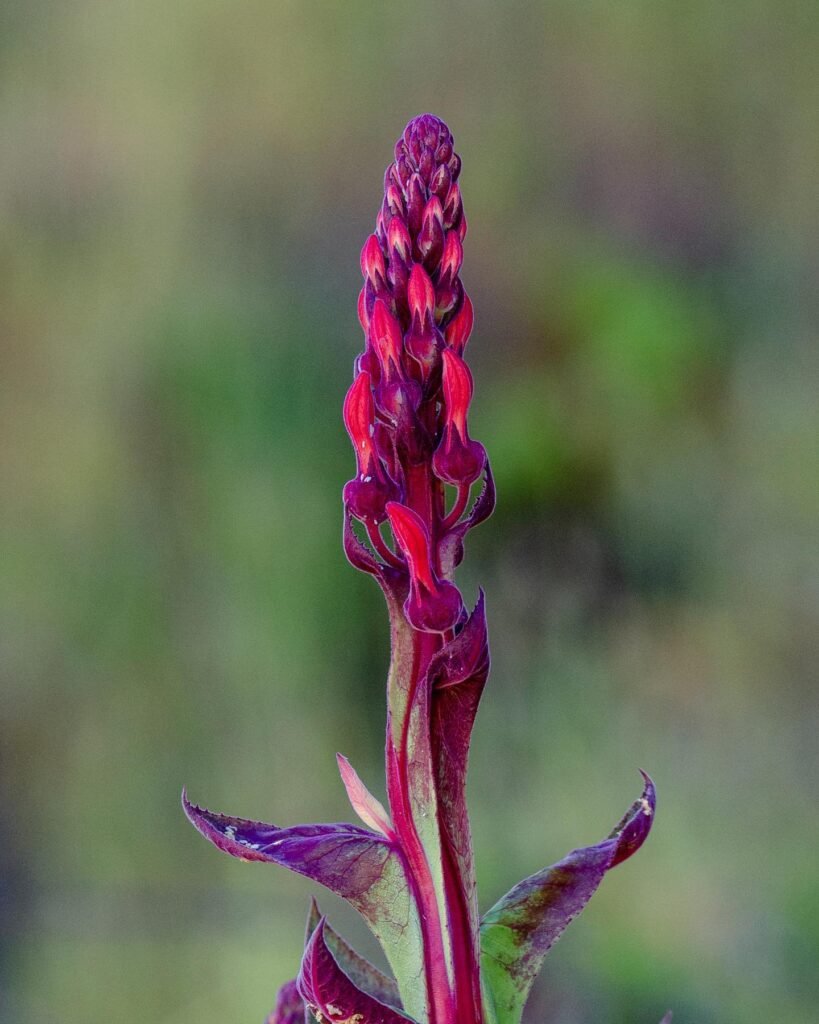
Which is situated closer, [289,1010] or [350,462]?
[289,1010]

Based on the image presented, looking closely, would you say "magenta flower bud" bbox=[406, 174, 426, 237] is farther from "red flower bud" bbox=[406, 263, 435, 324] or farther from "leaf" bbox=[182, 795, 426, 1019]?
"leaf" bbox=[182, 795, 426, 1019]

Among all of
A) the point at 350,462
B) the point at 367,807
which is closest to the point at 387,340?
the point at 367,807

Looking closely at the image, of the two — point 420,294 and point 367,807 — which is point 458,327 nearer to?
point 420,294

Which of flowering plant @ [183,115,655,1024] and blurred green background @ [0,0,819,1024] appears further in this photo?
blurred green background @ [0,0,819,1024]

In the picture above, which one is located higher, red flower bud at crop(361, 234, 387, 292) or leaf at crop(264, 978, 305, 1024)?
red flower bud at crop(361, 234, 387, 292)

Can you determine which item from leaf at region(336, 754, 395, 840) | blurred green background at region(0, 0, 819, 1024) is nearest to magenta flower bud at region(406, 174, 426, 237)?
leaf at region(336, 754, 395, 840)

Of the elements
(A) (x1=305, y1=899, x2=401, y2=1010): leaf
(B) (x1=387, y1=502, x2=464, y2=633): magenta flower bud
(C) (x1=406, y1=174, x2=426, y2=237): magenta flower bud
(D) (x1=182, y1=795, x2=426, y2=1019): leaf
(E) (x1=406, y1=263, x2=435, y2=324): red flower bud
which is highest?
(C) (x1=406, y1=174, x2=426, y2=237): magenta flower bud

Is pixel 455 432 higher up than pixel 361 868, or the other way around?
pixel 455 432

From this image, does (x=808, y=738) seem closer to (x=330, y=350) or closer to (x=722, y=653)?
(x=722, y=653)
